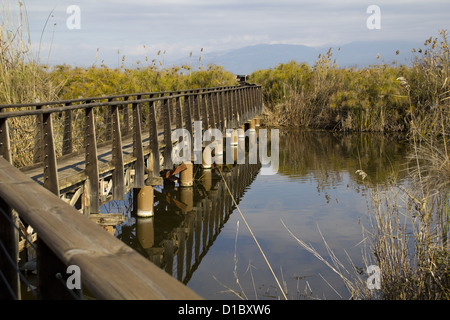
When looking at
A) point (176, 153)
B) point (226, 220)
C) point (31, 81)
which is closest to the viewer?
point (31, 81)

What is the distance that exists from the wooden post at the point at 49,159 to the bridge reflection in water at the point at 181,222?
2.55m

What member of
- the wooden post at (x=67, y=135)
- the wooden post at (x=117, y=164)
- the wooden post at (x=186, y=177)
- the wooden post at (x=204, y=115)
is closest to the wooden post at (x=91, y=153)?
the wooden post at (x=117, y=164)

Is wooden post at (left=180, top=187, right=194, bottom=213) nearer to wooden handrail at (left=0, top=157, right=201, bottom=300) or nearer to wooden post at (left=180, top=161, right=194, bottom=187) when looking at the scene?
wooden post at (left=180, top=161, right=194, bottom=187)

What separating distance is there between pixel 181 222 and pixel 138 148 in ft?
7.38

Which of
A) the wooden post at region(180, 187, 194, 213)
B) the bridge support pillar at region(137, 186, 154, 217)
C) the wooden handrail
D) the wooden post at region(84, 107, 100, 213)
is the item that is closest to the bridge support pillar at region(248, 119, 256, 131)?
the wooden post at region(180, 187, 194, 213)

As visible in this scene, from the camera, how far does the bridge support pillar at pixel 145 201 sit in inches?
418

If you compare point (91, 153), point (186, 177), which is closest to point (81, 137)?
point (91, 153)

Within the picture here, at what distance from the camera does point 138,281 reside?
4.43ft

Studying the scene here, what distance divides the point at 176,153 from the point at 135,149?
132 inches

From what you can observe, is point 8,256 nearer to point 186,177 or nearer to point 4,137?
point 4,137

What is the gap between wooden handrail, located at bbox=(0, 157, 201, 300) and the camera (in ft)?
4.34

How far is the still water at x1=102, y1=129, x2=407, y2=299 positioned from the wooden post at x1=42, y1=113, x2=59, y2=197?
7.47 ft
